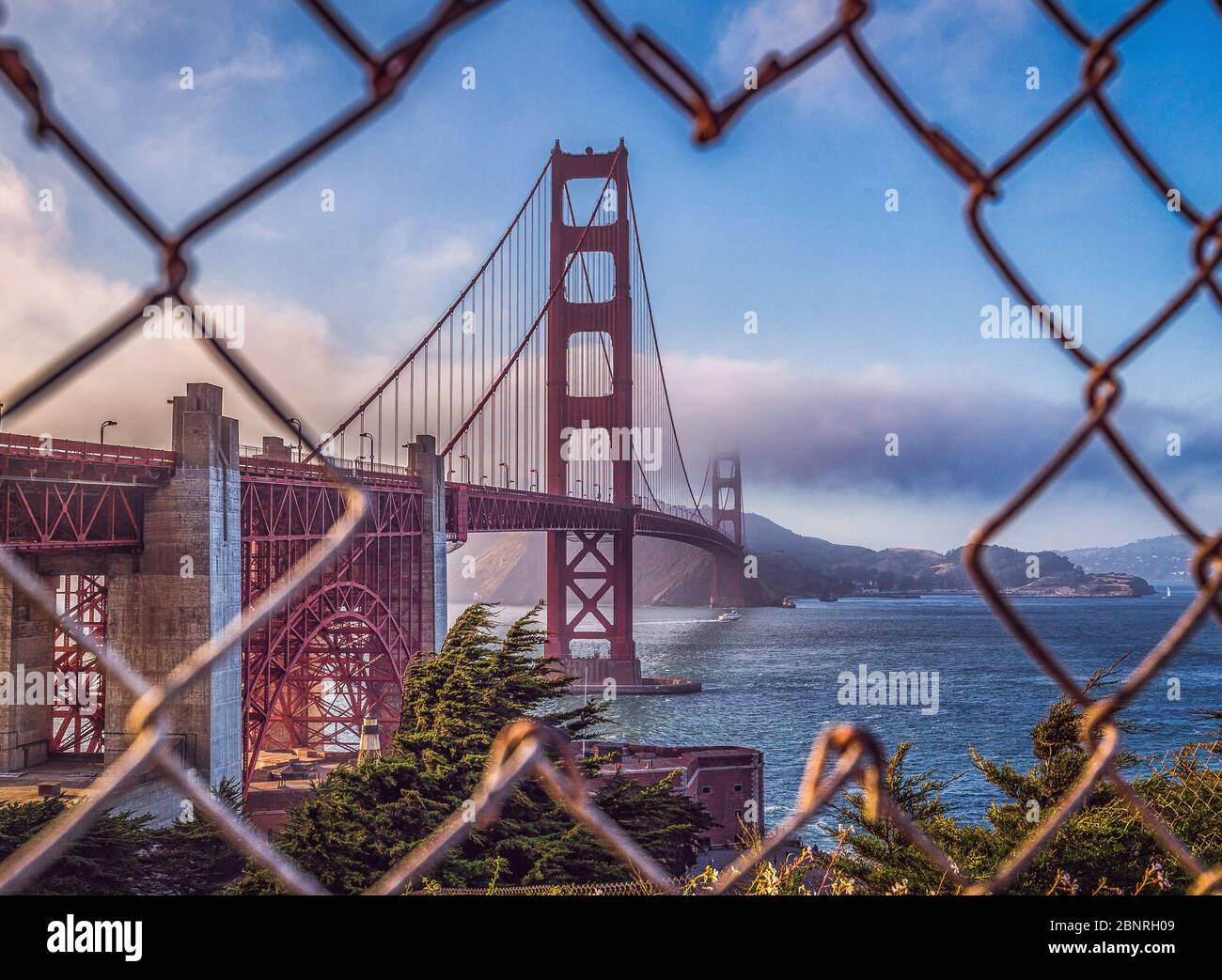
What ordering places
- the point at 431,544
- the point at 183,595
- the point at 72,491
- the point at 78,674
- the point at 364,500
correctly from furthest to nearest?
1. the point at 431,544
2. the point at 78,674
3. the point at 183,595
4. the point at 72,491
5. the point at 364,500

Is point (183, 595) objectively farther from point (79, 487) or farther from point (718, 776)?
point (718, 776)

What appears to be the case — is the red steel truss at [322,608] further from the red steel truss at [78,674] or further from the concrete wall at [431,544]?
the red steel truss at [78,674]

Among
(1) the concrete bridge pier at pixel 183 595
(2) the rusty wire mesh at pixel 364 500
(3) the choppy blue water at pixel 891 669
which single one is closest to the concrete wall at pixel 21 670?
(1) the concrete bridge pier at pixel 183 595

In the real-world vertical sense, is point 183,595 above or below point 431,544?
below

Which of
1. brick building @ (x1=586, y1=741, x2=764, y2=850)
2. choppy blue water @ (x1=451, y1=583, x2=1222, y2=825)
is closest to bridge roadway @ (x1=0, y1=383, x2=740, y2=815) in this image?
brick building @ (x1=586, y1=741, x2=764, y2=850)

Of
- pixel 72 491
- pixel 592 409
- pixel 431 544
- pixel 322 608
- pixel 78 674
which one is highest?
pixel 592 409

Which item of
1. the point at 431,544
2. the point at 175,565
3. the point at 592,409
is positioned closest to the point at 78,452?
the point at 175,565

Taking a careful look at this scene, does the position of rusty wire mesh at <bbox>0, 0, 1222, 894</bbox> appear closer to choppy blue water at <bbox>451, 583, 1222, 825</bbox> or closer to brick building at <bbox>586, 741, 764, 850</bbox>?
choppy blue water at <bbox>451, 583, 1222, 825</bbox>

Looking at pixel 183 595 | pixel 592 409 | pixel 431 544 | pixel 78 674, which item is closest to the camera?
pixel 183 595

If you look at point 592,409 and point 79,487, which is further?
point 592,409
